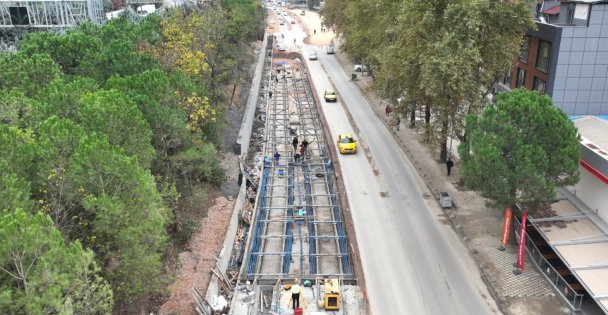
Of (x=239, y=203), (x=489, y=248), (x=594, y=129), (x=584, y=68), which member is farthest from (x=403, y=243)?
(x=584, y=68)

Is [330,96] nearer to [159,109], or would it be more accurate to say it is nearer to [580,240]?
[159,109]

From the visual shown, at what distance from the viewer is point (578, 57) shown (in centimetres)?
3044

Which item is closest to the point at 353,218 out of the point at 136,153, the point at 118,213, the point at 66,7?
the point at 136,153

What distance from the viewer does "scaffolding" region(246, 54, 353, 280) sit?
992 inches

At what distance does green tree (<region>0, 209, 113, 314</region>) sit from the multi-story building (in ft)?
86.4

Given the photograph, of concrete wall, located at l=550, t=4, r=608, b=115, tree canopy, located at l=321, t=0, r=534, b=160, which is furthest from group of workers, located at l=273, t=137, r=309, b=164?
concrete wall, located at l=550, t=4, r=608, b=115

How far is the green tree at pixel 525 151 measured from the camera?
21.0 meters

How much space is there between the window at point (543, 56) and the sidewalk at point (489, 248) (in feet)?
26.0

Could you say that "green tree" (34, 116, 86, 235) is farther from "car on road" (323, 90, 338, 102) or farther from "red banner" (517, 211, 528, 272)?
"car on road" (323, 90, 338, 102)

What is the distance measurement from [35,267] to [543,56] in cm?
3134

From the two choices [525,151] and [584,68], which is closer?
[525,151]

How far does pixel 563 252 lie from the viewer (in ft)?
68.0

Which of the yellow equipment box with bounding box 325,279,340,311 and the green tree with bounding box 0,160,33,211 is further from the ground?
the green tree with bounding box 0,160,33,211

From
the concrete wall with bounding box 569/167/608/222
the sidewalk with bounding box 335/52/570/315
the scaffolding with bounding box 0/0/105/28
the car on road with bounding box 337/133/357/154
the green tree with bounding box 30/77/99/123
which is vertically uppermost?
the scaffolding with bounding box 0/0/105/28
